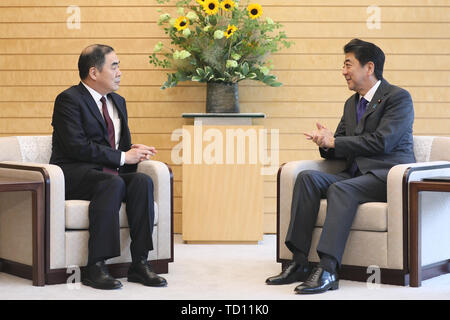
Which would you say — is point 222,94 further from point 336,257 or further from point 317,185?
point 336,257

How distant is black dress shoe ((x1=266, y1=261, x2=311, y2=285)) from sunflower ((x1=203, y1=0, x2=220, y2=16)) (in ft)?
6.39

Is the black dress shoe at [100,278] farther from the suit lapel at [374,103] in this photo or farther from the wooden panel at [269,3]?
the wooden panel at [269,3]

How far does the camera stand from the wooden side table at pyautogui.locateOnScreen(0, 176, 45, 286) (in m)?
3.27

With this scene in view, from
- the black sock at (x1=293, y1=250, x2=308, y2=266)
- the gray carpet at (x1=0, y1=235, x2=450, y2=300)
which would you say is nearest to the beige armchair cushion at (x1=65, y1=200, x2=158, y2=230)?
the gray carpet at (x1=0, y1=235, x2=450, y2=300)

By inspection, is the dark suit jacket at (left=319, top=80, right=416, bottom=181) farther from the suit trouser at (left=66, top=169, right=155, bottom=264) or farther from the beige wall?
the beige wall

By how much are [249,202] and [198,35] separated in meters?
1.23

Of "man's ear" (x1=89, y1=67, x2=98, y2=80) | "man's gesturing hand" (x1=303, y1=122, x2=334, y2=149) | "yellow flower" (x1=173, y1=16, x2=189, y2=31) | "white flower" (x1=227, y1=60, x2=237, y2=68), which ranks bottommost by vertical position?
→ "man's gesturing hand" (x1=303, y1=122, x2=334, y2=149)

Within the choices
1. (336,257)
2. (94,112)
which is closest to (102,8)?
(94,112)

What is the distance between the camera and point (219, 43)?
4723 millimetres

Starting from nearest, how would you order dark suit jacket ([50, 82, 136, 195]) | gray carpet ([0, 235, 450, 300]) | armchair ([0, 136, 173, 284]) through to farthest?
gray carpet ([0, 235, 450, 300]) → armchair ([0, 136, 173, 284]) → dark suit jacket ([50, 82, 136, 195])

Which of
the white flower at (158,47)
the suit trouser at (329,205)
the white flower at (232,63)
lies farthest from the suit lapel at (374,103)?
the white flower at (158,47)

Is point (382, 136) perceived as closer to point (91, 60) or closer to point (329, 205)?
point (329, 205)

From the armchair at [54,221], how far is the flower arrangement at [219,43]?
114 centimetres

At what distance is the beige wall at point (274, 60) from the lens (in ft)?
16.5
